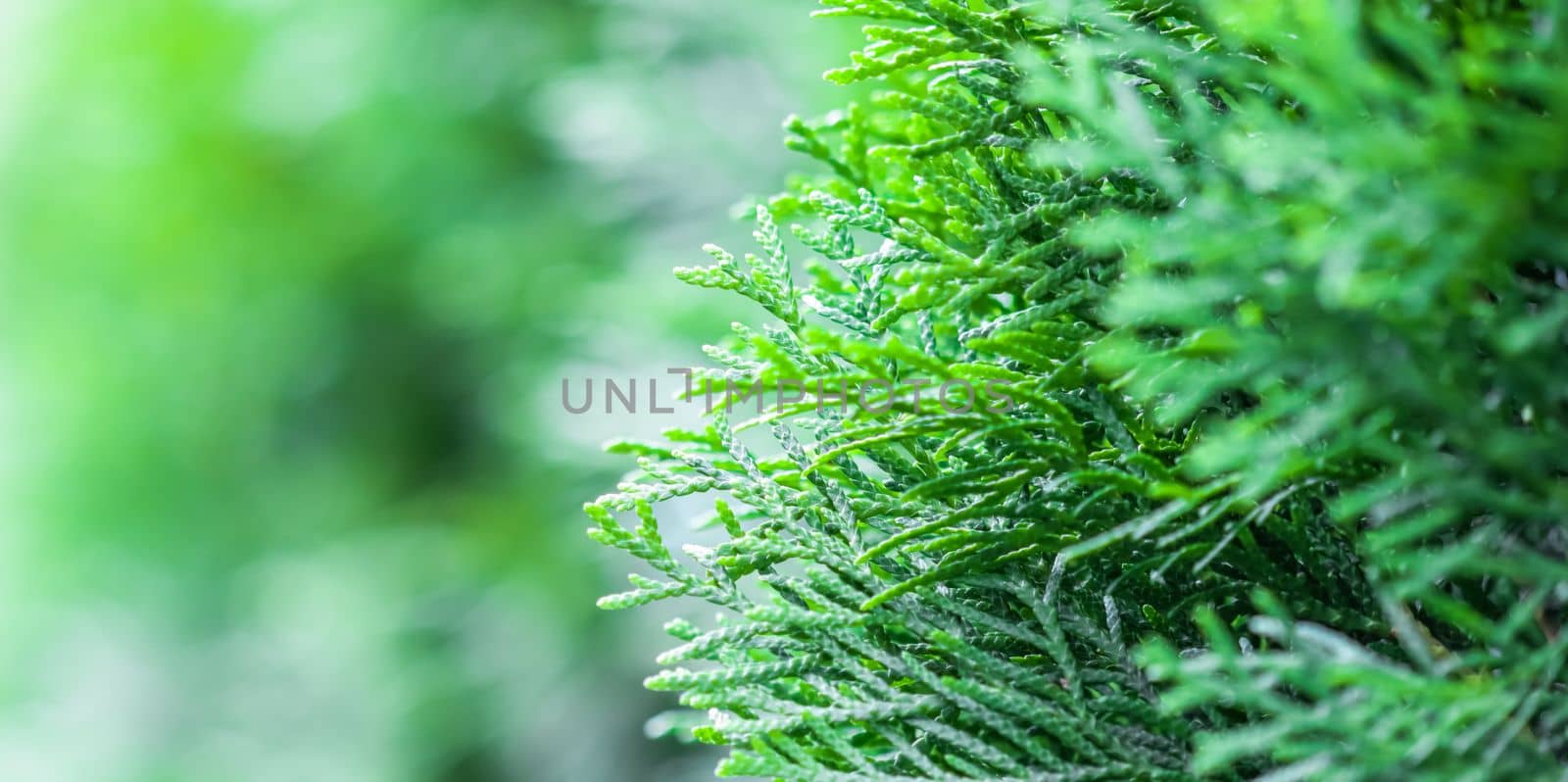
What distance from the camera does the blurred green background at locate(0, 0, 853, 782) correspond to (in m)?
2.57

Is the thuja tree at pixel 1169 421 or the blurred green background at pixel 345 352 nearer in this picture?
the thuja tree at pixel 1169 421

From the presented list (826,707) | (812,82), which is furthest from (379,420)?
(826,707)

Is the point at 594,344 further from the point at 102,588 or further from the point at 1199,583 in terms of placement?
the point at 102,588

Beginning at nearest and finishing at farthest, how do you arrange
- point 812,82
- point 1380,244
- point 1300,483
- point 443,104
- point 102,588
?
point 1380,244 < point 1300,483 < point 812,82 < point 443,104 < point 102,588

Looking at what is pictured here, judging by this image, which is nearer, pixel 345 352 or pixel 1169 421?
pixel 1169 421

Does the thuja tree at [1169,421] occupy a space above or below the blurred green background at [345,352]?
below

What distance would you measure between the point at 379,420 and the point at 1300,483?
339 cm

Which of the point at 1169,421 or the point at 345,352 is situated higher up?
the point at 345,352

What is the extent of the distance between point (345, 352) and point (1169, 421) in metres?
3.47

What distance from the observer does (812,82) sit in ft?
7.52

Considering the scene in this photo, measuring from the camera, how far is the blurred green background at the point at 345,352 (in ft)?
8.44

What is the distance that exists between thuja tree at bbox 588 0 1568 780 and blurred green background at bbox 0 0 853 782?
1.57m

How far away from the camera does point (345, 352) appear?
362cm

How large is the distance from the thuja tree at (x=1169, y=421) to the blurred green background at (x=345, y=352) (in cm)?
157
